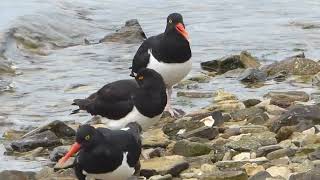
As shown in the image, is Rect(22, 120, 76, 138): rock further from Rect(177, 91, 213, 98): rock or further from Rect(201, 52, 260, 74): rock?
Rect(201, 52, 260, 74): rock

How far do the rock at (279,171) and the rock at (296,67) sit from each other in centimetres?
445

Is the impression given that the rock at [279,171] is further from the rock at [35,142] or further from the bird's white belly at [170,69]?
the bird's white belly at [170,69]

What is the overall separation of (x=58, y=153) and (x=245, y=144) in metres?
1.63

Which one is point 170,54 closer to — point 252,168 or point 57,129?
point 57,129

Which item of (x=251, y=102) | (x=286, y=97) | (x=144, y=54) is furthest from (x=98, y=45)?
(x=286, y=97)

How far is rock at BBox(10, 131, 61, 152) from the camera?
7.94 metres

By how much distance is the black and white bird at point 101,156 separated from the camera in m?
6.14

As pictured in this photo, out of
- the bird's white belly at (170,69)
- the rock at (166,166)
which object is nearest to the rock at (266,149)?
the rock at (166,166)

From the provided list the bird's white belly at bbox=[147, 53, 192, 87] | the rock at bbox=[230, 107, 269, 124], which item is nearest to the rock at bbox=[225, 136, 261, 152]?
the rock at bbox=[230, 107, 269, 124]

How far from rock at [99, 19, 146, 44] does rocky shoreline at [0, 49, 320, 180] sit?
197 inches

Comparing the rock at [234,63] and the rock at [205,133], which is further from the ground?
the rock at [205,133]

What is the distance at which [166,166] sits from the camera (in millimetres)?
6672

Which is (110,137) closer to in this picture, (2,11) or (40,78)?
(40,78)

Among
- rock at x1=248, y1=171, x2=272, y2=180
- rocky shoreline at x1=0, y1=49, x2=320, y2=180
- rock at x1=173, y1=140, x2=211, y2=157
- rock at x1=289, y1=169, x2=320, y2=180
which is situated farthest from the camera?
rock at x1=173, y1=140, x2=211, y2=157
